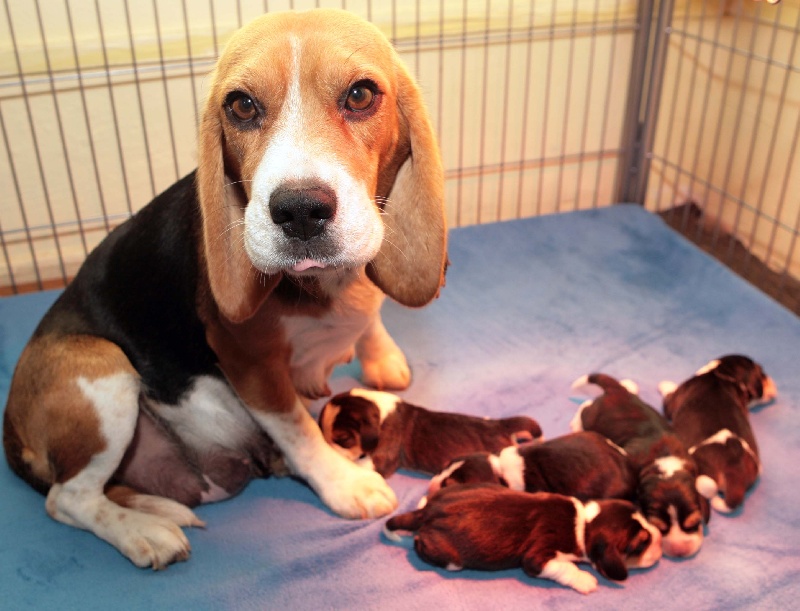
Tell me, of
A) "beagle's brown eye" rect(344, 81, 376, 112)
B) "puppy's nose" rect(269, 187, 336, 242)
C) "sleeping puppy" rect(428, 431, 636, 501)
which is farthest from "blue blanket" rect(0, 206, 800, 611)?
"beagle's brown eye" rect(344, 81, 376, 112)

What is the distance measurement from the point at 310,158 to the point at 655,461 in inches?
50.3

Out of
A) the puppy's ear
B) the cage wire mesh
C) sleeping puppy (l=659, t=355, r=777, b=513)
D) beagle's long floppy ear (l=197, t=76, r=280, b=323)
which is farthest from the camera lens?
the cage wire mesh

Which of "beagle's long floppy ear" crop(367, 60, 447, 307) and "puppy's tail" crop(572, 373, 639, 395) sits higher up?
"beagle's long floppy ear" crop(367, 60, 447, 307)

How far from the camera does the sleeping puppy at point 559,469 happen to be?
2.15 metres

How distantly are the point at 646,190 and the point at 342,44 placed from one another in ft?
9.48

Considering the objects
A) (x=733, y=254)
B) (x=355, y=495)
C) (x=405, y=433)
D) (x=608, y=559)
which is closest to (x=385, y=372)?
(x=405, y=433)

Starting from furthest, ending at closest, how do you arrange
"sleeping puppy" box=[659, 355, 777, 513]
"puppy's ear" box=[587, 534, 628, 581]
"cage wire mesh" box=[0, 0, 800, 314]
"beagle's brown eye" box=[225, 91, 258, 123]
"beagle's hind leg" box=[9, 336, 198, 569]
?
"cage wire mesh" box=[0, 0, 800, 314]
"sleeping puppy" box=[659, 355, 777, 513]
"beagle's hind leg" box=[9, 336, 198, 569]
"puppy's ear" box=[587, 534, 628, 581]
"beagle's brown eye" box=[225, 91, 258, 123]

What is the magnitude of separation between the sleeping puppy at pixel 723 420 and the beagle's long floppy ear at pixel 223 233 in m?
1.33

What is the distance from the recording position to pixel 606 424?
2406 millimetres

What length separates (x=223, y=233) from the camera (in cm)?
187

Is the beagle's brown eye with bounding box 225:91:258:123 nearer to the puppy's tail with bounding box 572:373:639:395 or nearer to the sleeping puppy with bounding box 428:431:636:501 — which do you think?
the sleeping puppy with bounding box 428:431:636:501

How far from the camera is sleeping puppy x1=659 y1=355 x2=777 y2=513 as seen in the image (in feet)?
7.31

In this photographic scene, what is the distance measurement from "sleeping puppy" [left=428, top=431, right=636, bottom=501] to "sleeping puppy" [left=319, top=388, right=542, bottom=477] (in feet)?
0.35

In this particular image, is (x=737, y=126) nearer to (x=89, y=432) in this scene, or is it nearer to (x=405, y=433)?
(x=405, y=433)
